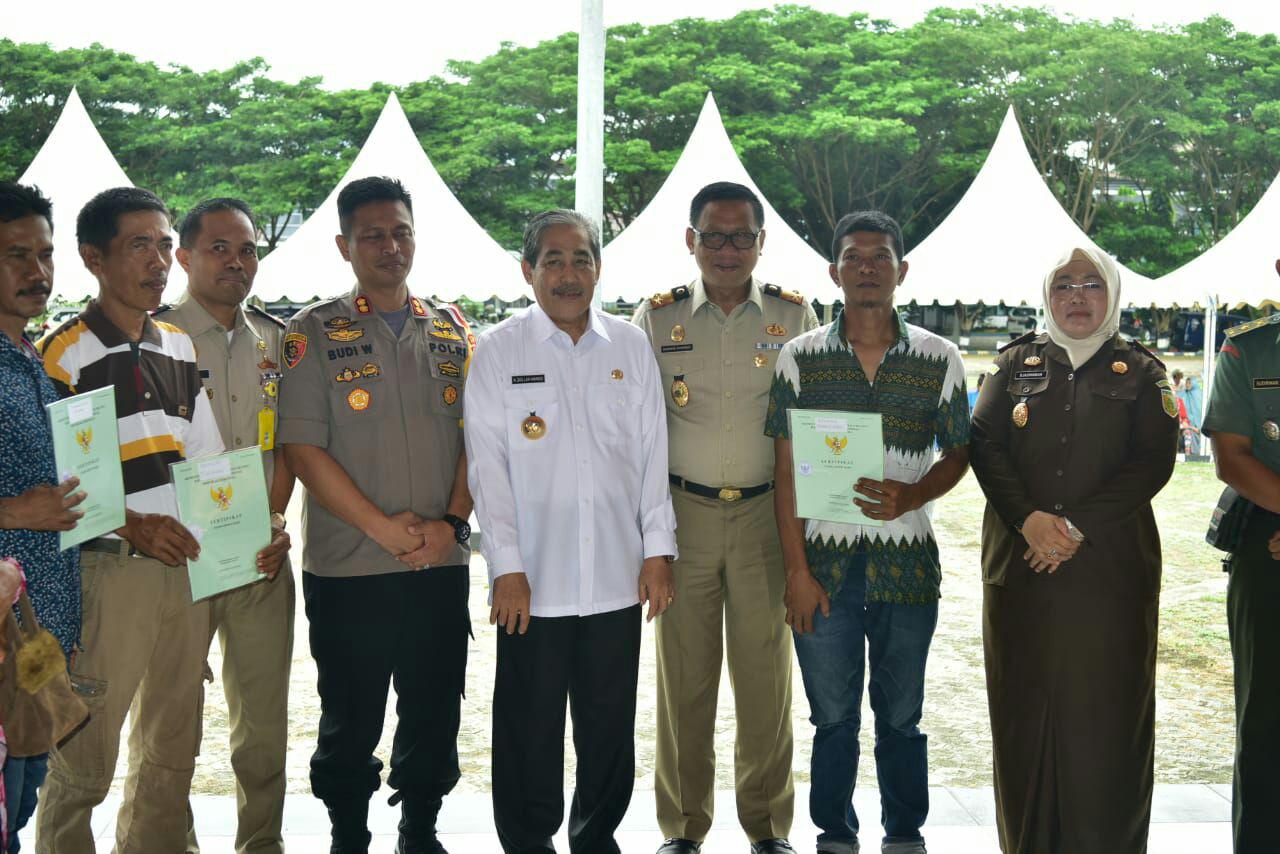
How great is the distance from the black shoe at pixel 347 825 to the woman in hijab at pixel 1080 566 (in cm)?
195

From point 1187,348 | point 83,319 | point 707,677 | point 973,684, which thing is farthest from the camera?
point 1187,348

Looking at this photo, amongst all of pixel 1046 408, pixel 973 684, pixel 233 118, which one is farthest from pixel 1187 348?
pixel 1046 408

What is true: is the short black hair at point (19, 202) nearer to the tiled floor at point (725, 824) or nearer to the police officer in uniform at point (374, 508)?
the police officer in uniform at point (374, 508)

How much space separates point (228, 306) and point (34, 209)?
0.78 metres

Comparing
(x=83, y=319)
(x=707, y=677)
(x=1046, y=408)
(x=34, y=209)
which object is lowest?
(x=707, y=677)

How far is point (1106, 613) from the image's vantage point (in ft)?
10.5

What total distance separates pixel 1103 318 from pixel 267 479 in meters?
2.55

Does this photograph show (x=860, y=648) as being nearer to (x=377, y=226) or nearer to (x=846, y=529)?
(x=846, y=529)

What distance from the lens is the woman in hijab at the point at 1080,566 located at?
319 cm

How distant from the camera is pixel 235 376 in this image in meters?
3.52

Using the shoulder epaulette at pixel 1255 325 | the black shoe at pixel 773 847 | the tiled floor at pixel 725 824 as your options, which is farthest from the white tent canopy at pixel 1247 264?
the black shoe at pixel 773 847

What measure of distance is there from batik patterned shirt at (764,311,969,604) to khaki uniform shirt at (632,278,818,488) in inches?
7.0

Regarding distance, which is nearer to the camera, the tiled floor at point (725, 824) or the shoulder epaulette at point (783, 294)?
the tiled floor at point (725, 824)

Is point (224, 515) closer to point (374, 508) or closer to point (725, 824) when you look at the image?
point (374, 508)
